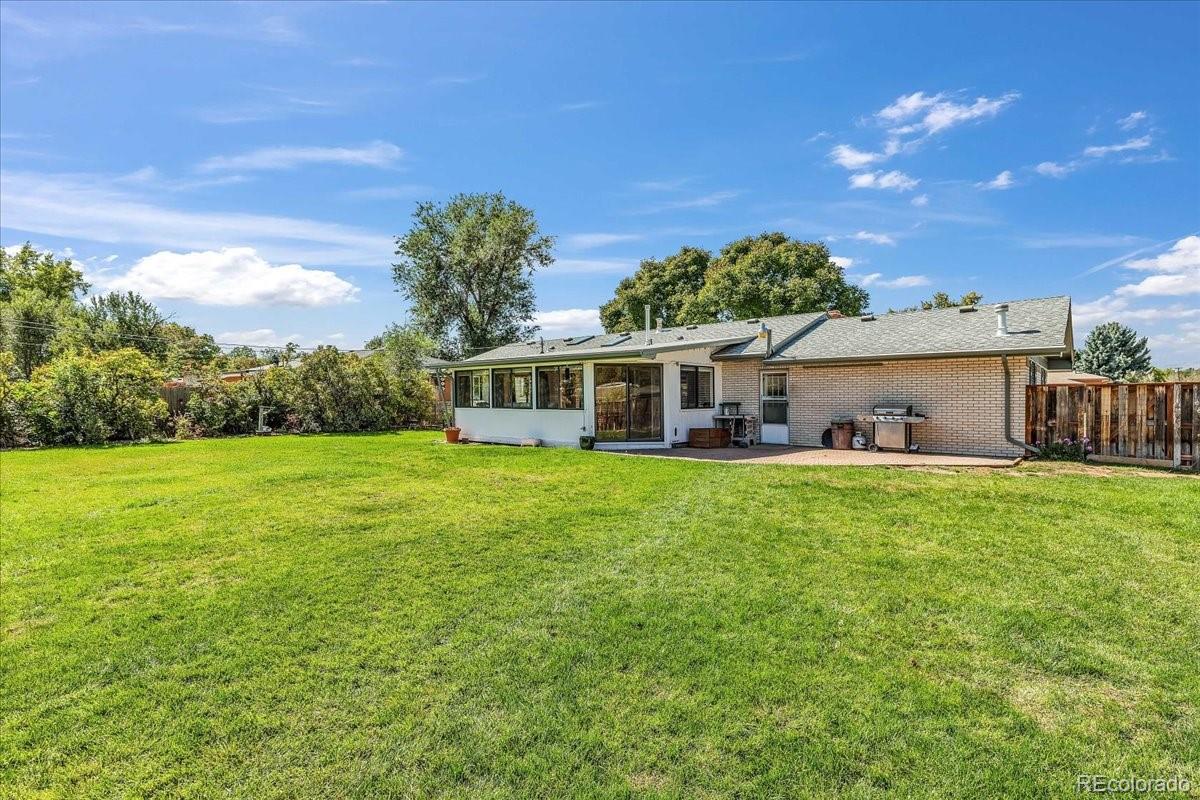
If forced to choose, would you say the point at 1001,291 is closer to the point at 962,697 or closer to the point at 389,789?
the point at 962,697

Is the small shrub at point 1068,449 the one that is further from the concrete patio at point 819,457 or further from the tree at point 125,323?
the tree at point 125,323

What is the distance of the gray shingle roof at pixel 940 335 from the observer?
433 inches

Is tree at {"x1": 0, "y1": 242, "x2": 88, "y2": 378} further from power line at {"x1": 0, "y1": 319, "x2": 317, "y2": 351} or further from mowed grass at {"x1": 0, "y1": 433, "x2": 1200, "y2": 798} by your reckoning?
mowed grass at {"x1": 0, "y1": 433, "x2": 1200, "y2": 798}

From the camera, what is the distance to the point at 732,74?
40.6ft

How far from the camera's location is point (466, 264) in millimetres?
29141

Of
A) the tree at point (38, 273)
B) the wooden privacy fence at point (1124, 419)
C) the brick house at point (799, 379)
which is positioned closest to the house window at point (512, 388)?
the brick house at point (799, 379)

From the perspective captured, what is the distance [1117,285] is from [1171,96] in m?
8.76

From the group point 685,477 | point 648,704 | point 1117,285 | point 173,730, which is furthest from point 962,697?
point 1117,285

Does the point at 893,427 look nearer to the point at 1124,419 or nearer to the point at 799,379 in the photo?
the point at 799,379

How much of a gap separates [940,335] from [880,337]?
133cm

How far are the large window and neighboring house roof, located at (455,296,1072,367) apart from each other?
0.40 m

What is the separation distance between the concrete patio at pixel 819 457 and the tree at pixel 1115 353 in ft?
81.7

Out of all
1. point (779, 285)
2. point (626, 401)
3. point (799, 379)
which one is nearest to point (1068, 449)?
point (799, 379)

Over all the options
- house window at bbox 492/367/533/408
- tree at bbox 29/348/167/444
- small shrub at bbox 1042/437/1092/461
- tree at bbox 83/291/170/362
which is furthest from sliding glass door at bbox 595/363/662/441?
tree at bbox 83/291/170/362
